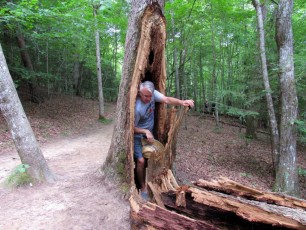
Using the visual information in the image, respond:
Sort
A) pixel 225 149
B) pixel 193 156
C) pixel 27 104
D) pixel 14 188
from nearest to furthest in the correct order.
Result: pixel 14 188, pixel 193 156, pixel 225 149, pixel 27 104

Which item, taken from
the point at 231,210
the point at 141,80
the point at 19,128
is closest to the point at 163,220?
the point at 231,210

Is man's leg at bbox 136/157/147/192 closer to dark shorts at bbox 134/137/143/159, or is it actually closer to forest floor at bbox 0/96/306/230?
dark shorts at bbox 134/137/143/159

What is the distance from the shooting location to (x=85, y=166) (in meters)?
6.28

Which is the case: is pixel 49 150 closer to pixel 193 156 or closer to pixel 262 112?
pixel 193 156

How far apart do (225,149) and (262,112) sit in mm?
2633

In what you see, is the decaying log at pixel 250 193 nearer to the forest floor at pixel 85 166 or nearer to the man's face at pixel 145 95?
the forest floor at pixel 85 166

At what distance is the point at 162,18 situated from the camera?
4.15 metres

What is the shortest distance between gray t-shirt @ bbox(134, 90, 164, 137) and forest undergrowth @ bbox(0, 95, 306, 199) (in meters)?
A: 2.26

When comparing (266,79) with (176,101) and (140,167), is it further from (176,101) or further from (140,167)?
(140,167)

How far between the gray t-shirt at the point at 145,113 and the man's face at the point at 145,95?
70 mm

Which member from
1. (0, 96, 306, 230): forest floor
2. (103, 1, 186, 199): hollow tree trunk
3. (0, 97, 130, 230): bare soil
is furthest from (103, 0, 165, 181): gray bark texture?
(0, 96, 306, 230): forest floor

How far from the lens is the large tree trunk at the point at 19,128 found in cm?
447

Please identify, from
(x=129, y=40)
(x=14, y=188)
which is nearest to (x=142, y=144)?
(x=129, y=40)

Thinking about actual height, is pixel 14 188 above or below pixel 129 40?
below
